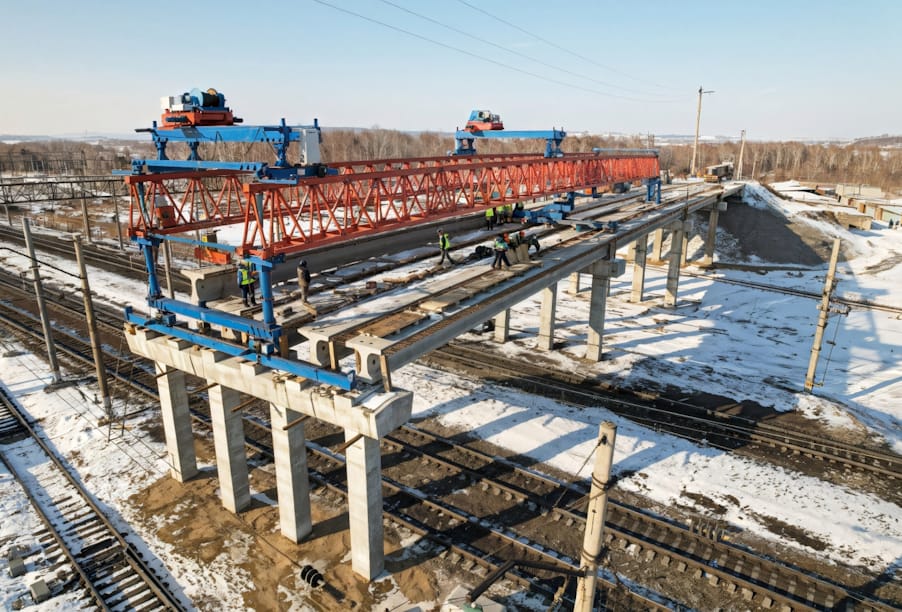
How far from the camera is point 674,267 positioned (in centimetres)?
3644

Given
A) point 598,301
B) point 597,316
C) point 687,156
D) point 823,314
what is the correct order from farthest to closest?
point 687,156 → point 598,301 → point 597,316 → point 823,314

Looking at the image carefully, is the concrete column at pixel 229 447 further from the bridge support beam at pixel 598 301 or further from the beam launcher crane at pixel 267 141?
the bridge support beam at pixel 598 301

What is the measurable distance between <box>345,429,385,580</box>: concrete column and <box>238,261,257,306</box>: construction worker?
6044 mm

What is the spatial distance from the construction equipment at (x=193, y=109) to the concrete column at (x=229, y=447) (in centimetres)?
737

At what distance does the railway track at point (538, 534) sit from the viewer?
12.2 m

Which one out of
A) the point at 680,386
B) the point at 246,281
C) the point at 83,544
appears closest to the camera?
the point at 83,544

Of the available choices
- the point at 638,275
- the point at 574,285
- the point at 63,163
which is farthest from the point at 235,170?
the point at 63,163

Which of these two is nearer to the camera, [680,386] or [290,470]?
[290,470]

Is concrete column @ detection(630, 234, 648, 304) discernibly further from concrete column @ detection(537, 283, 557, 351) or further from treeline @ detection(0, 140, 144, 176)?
treeline @ detection(0, 140, 144, 176)

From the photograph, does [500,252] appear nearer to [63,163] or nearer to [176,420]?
[176,420]

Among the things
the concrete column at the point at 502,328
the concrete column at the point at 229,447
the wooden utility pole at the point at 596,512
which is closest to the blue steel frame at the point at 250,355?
the concrete column at the point at 229,447

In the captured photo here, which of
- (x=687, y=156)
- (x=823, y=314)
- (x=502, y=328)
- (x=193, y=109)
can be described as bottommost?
(x=502, y=328)

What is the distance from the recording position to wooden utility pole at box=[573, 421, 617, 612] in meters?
7.37

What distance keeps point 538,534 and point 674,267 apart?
27639mm
